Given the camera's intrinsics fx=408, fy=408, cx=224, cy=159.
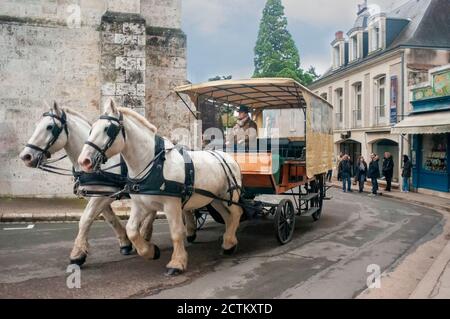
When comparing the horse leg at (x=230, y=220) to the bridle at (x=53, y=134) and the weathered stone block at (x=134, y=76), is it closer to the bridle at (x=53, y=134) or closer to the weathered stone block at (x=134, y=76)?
the bridle at (x=53, y=134)

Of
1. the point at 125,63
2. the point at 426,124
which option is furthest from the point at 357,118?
the point at 125,63

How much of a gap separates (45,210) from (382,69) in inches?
621

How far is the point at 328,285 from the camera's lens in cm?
473

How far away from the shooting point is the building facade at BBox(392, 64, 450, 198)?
1389 cm

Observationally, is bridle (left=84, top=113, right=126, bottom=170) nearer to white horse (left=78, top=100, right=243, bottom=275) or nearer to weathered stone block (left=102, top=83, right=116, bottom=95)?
white horse (left=78, top=100, right=243, bottom=275)

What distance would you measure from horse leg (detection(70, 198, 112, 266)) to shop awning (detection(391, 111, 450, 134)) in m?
11.4

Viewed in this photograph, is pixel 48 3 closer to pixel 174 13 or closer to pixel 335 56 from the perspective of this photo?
pixel 174 13

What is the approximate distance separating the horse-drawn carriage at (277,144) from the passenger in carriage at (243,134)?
0.08 meters

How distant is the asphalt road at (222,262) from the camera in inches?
Result: 177

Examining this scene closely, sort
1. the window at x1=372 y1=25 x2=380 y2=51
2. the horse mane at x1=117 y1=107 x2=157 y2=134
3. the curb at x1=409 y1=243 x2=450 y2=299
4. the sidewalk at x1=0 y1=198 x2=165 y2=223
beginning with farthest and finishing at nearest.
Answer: the window at x1=372 y1=25 x2=380 y2=51, the sidewalk at x1=0 y1=198 x2=165 y2=223, the horse mane at x1=117 y1=107 x2=157 y2=134, the curb at x1=409 y1=243 x2=450 y2=299

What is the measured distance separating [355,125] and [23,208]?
57.5 feet

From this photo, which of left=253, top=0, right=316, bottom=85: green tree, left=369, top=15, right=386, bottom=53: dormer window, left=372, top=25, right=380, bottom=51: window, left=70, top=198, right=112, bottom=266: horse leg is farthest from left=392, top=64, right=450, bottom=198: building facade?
left=253, top=0, right=316, bottom=85: green tree

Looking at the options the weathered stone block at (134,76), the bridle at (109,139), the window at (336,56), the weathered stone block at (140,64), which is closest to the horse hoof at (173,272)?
the bridle at (109,139)
